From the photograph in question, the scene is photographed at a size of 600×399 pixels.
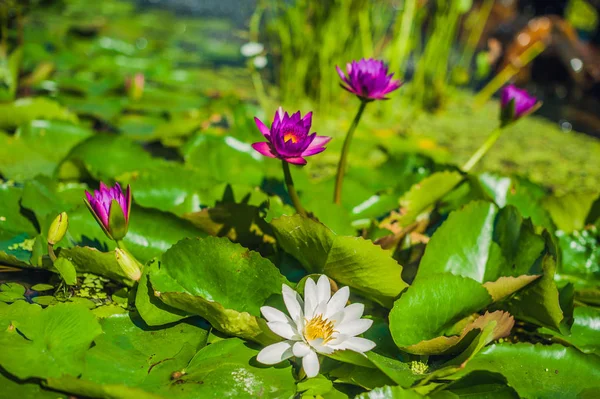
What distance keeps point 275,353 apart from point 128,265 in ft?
1.01

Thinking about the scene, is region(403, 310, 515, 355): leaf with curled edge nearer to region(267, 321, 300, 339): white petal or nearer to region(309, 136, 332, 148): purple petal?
region(267, 321, 300, 339): white petal

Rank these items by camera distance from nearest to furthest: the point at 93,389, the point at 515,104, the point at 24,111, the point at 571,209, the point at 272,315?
1. the point at 93,389
2. the point at 272,315
3. the point at 515,104
4. the point at 571,209
5. the point at 24,111

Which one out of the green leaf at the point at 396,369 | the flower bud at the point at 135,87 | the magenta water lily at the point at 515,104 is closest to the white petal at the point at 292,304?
the green leaf at the point at 396,369

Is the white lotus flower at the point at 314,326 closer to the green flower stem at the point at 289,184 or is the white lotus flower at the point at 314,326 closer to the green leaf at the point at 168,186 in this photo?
the green flower stem at the point at 289,184

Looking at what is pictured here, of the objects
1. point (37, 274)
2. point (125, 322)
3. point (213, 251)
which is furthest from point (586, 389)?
point (37, 274)

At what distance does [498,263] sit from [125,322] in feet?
2.38

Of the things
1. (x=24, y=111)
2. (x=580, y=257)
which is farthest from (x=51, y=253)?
(x=580, y=257)

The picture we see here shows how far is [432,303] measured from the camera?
0.91m

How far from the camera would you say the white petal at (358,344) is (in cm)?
80

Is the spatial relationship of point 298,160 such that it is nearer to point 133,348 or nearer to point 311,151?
point 311,151

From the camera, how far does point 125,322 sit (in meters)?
0.92

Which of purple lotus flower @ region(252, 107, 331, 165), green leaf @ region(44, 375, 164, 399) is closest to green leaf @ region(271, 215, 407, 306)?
purple lotus flower @ region(252, 107, 331, 165)

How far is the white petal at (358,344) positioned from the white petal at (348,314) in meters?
0.04

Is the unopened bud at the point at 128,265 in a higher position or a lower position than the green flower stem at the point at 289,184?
lower
